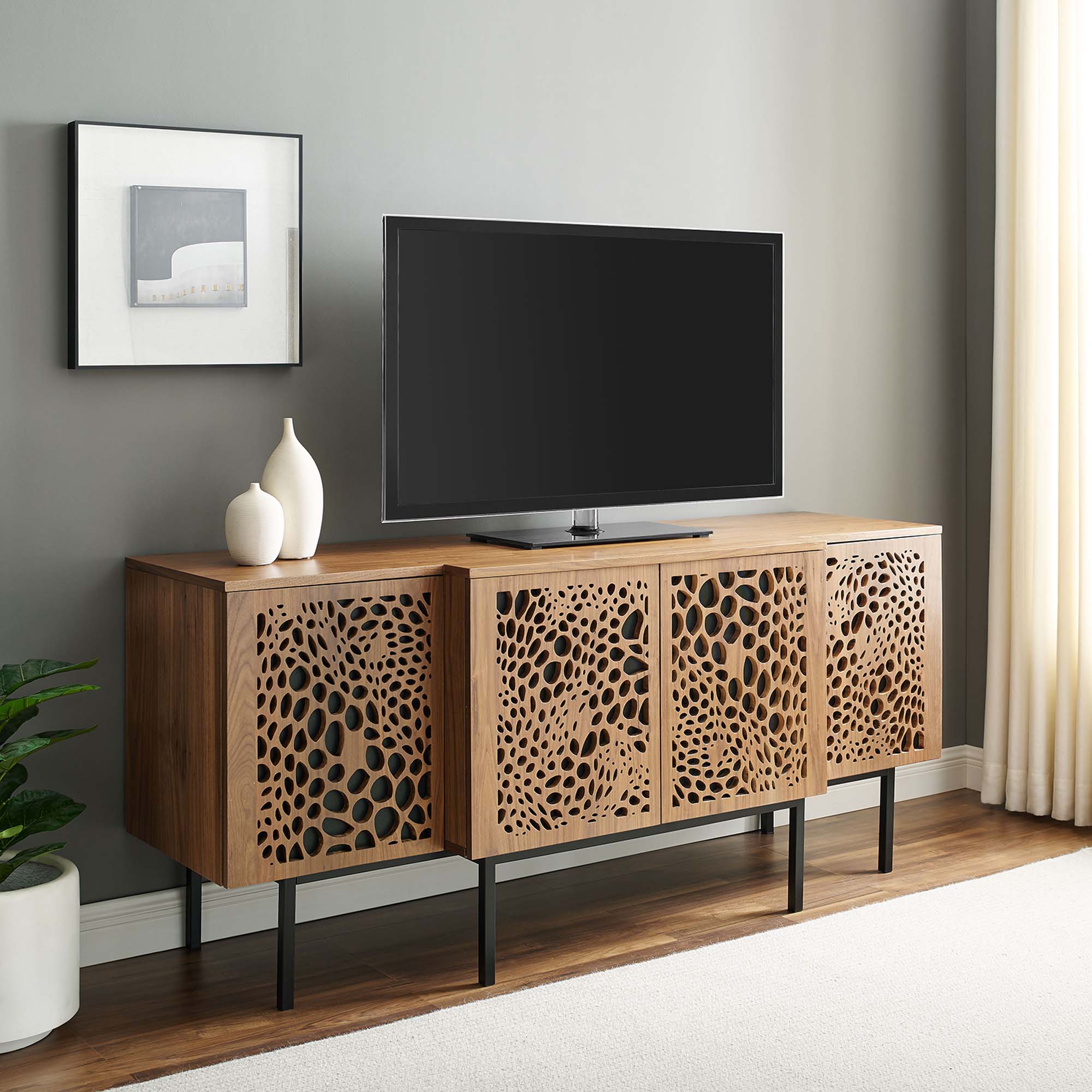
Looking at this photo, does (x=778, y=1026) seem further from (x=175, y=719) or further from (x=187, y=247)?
(x=187, y=247)

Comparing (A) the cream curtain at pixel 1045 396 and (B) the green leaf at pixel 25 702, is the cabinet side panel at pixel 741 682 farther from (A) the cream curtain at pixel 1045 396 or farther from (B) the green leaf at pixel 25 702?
(B) the green leaf at pixel 25 702

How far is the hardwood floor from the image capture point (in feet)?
8.10

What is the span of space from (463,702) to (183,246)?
42.5 inches

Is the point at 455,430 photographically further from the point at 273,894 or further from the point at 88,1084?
the point at 88,1084

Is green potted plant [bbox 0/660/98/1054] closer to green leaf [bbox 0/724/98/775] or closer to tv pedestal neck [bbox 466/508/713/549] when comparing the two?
green leaf [bbox 0/724/98/775]

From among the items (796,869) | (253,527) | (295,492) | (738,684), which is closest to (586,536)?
(738,684)

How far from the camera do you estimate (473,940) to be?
2.96 meters

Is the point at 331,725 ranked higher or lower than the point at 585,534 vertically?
lower

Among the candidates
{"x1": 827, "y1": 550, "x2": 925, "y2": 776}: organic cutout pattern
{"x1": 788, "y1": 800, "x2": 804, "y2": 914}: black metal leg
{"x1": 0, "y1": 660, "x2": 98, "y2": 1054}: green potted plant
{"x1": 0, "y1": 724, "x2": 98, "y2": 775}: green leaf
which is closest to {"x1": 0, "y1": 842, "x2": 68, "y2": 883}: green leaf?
{"x1": 0, "y1": 660, "x2": 98, "y2": 1054}: green potted plant

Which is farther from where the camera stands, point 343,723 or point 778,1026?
point 343,723

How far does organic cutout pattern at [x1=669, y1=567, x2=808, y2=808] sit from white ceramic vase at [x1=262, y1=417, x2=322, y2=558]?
2.48ft

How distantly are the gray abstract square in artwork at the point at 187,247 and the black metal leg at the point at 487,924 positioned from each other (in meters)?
1.26

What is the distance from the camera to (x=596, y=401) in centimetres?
310

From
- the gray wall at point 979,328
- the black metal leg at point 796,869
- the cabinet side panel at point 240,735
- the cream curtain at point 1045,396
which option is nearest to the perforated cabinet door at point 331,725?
the cabinet side panel at point 240,735
